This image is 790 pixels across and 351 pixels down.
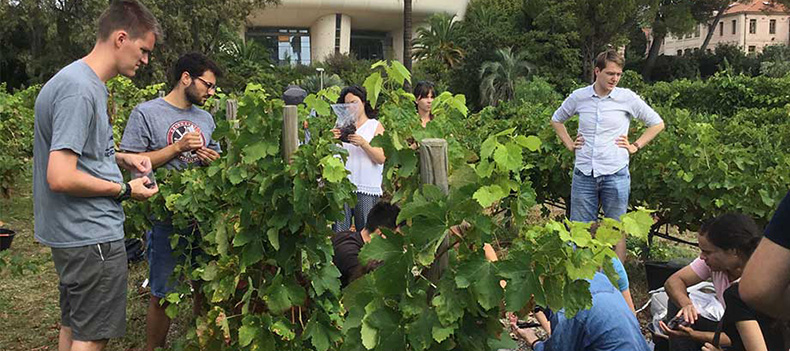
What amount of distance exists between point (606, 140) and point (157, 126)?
2.94 m

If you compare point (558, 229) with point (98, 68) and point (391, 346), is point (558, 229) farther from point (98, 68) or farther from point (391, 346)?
point (98, 68)

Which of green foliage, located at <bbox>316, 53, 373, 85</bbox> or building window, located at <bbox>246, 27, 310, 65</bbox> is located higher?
building window, located at <bbox>246, 27, 310, 65</bbox>

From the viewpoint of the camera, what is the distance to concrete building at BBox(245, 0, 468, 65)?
141 feet

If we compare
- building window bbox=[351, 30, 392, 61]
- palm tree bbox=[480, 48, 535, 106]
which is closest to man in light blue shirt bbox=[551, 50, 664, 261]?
palm tree bbox=[480, 48, 535, 106]

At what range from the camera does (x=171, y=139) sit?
11.8ft

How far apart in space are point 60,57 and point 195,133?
2718 cm

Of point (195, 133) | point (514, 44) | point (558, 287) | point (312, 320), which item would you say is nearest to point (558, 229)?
point (558, 287)

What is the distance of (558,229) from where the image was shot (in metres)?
1.99

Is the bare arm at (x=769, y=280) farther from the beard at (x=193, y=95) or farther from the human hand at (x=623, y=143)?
the human hand at (x=623, y=143)

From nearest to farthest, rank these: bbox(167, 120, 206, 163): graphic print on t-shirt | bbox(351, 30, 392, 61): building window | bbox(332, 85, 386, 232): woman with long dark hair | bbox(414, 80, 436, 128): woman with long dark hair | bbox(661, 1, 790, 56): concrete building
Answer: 1. bbox(167, 120, 206, 163): graphic print on t-shirt
2. bbox(332, 85, 386, 232): woman with long dark hair
3. bbox(414, 80, 436, 128): woman with long dark hair
4. bbox(351, 30, 392, 61): building window
5. bbox(661, 1, 790, 56): concrete building

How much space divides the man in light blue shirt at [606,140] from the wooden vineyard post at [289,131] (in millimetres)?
2548

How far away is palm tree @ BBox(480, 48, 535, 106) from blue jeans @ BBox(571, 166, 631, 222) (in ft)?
88.3

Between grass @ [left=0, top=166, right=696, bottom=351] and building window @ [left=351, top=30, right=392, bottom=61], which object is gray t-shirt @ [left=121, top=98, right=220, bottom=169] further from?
building window @ [left=351, top=30, right=392, bottom=61]

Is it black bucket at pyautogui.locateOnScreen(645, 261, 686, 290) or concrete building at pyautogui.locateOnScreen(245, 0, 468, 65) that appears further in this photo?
concrete building at pyautogui.locateOnScreen(245, 0, 468, 65)
